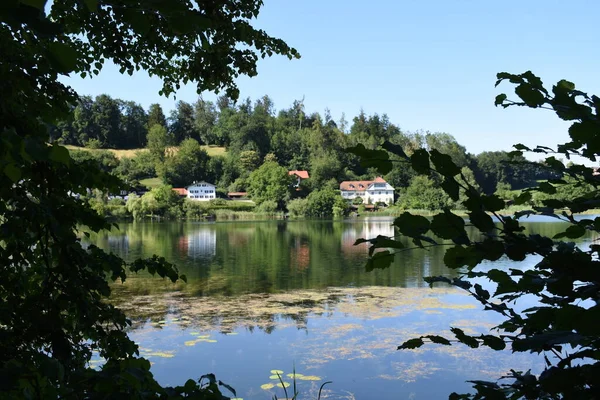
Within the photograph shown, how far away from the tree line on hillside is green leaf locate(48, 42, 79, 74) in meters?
51.2

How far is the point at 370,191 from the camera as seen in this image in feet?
229

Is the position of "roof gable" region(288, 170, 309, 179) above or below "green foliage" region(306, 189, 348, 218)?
above

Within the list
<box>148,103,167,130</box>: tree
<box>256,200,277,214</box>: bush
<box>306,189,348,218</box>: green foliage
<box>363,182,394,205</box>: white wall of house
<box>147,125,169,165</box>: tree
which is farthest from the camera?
<box>148,103,167,130</box>: tree

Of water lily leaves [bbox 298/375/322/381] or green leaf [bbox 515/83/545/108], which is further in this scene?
water lily leaves [bbox 298/375/322/381]

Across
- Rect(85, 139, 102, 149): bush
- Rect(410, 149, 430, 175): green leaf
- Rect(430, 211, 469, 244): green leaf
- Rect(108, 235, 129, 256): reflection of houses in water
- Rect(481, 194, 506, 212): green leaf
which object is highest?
Rect(85, 139, 102, 149): bush

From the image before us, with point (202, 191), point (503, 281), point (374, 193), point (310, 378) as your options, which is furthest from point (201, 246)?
point (374, 193)

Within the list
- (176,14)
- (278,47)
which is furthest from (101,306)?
(278,47)

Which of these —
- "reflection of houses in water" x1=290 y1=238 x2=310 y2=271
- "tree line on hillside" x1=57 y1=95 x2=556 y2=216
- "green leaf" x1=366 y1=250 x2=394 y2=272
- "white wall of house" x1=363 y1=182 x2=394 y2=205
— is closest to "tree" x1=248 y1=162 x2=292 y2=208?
"tree line on hillside" x1=57 y1=95 x2=556 y2=216

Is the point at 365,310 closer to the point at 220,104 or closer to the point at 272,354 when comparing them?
the point at 272,354

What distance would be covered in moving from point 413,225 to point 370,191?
6955 cm

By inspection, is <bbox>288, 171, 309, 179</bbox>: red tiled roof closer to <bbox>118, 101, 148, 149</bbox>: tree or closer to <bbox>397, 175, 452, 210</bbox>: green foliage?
<bbox>397, 175, 452, 210</bbox>: green foliage

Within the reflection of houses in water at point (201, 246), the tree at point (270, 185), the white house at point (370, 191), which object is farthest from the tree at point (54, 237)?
the white house at point (370, 191)

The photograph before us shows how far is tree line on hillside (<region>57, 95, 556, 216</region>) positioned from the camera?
65.6 metres

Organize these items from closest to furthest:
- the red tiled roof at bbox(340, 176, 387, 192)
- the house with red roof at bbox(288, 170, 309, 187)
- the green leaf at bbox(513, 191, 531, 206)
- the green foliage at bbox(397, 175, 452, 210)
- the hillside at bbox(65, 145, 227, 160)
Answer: the green leaf at bbox(513, 191, 531, 206) < the green foliage at bbox(397, 175, 452, 210) < the house with red roof at bbox(288, 170, 309, 187) < the red tiled roof at bbox(340, 176, 387, 192) < the hillside at bbox(65, 145, 227, 160)
